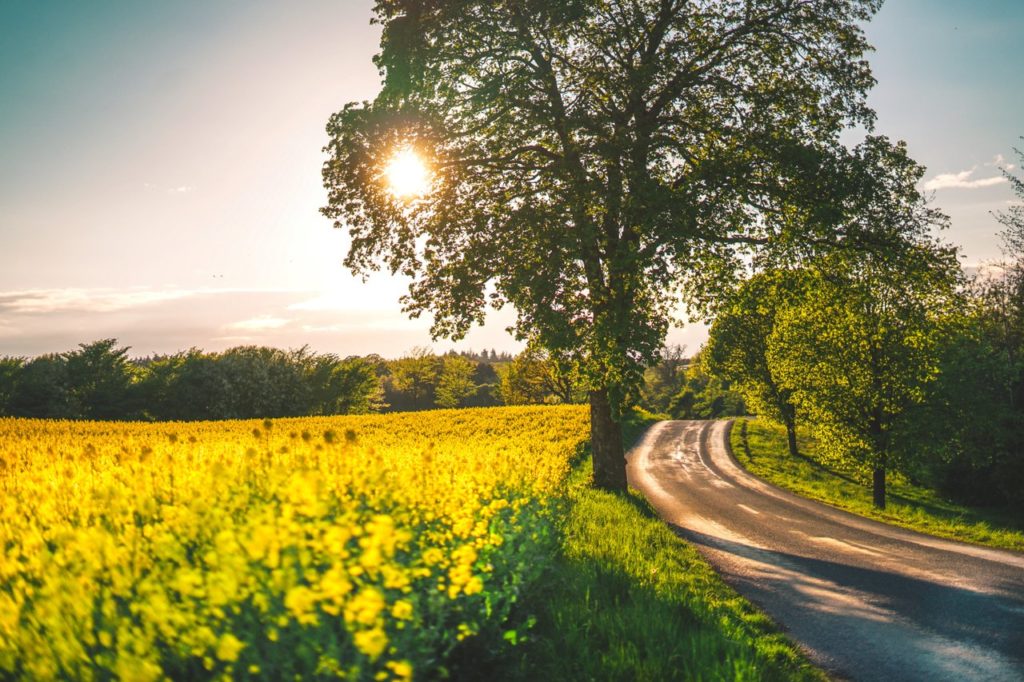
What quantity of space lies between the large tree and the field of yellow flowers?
24.7ft

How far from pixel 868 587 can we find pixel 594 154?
10.7m

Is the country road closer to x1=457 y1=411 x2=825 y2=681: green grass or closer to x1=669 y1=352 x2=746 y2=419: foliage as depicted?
x1=457 y1=411 x2=825 y2=681: green grass

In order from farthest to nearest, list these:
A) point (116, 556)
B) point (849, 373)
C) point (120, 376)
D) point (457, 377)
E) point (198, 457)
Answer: point (457, 377), point (120, 376), point (849, 373), point (198, 457), point (116, 556)

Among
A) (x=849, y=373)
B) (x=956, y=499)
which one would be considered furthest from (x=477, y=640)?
(x=956, y=499)

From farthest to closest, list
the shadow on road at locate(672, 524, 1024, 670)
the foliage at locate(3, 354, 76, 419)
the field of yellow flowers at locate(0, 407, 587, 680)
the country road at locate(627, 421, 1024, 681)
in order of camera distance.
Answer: the foliage at locate(3, 354, 76, 419) < the shadow on road at locate(672, 524, 1024, 670) < the country road at locate(627, 421, 1024, 681) < the field of yellow flowers at locate(0, 407, 587, 680)

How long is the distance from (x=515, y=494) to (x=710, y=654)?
283cm

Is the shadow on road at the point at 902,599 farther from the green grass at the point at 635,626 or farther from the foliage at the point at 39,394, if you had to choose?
the foliage at the point at 39,394

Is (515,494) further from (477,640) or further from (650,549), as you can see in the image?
(650,549)

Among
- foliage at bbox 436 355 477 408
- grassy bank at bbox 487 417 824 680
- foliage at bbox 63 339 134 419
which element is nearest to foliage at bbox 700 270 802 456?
grassy bank at bbox 487 417 824 680

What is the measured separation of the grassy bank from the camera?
511cm

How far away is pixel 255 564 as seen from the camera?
3.42 m

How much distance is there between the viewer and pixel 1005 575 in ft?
34.7

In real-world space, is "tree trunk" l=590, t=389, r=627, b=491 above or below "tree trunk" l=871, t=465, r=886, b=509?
above

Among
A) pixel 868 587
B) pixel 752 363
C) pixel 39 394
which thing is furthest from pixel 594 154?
pixel 39 394
